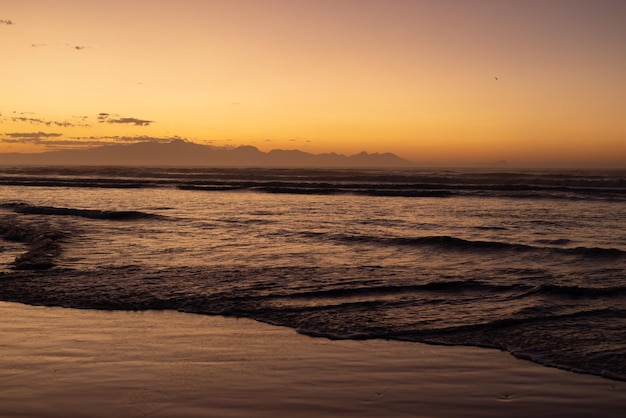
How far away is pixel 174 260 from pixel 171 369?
805 centimetres

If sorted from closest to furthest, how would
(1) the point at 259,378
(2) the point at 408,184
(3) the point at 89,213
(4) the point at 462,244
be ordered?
(1) the point at 259,378, (4) the point at 462,244, (3) the point at 89,213, (2) the point at 408,184

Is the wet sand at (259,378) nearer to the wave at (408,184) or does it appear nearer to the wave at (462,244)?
the wave at (462,244)

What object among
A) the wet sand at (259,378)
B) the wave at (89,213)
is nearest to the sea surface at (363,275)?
the wet sand at (259,378)

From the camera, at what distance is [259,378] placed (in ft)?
21.6

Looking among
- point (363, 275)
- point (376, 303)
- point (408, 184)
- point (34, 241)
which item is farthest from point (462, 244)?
point (408, 184)

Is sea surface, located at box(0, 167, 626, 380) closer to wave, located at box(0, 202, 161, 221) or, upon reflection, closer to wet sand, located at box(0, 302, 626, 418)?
wet sand, located at box(0, 302, 626, 418)

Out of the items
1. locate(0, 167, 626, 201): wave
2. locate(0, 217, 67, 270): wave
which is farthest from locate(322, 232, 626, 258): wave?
locate(0, 167, 626, 201): wave

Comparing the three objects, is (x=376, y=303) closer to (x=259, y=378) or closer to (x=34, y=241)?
(x=259, y=378)

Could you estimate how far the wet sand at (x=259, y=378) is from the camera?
18.8ft

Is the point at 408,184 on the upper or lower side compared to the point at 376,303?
upper

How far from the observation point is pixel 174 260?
576 inches

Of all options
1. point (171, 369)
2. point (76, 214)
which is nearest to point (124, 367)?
point (171, 369)

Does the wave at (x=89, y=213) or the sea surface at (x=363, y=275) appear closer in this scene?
the sea surface at (x=363, y=275)

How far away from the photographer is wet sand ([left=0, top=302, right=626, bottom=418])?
5738 mm
